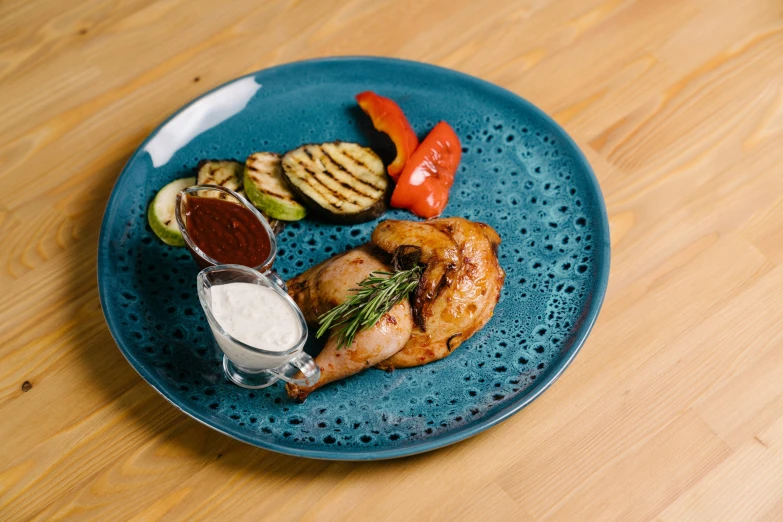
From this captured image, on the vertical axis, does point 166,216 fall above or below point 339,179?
above

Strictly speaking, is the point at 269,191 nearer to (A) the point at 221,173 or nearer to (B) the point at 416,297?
(A) the point at 221,173

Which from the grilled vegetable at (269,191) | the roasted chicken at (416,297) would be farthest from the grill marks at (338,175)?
the roasted chicken at (416,297)

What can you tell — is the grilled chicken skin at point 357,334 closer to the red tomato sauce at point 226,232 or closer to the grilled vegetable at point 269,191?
the red tomato sauce at point 226,232

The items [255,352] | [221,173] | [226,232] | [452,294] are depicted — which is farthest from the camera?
[221,173]

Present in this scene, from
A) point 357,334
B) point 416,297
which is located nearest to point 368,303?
point 357,334

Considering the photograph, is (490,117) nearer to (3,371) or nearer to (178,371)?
(178,371)

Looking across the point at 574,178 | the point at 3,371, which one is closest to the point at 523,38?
the point at 574,178

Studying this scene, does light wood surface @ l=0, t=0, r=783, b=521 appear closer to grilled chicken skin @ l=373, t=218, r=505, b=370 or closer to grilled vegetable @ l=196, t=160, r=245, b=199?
grilled chicken skin @ l=373, t=218, r=505, b=370
